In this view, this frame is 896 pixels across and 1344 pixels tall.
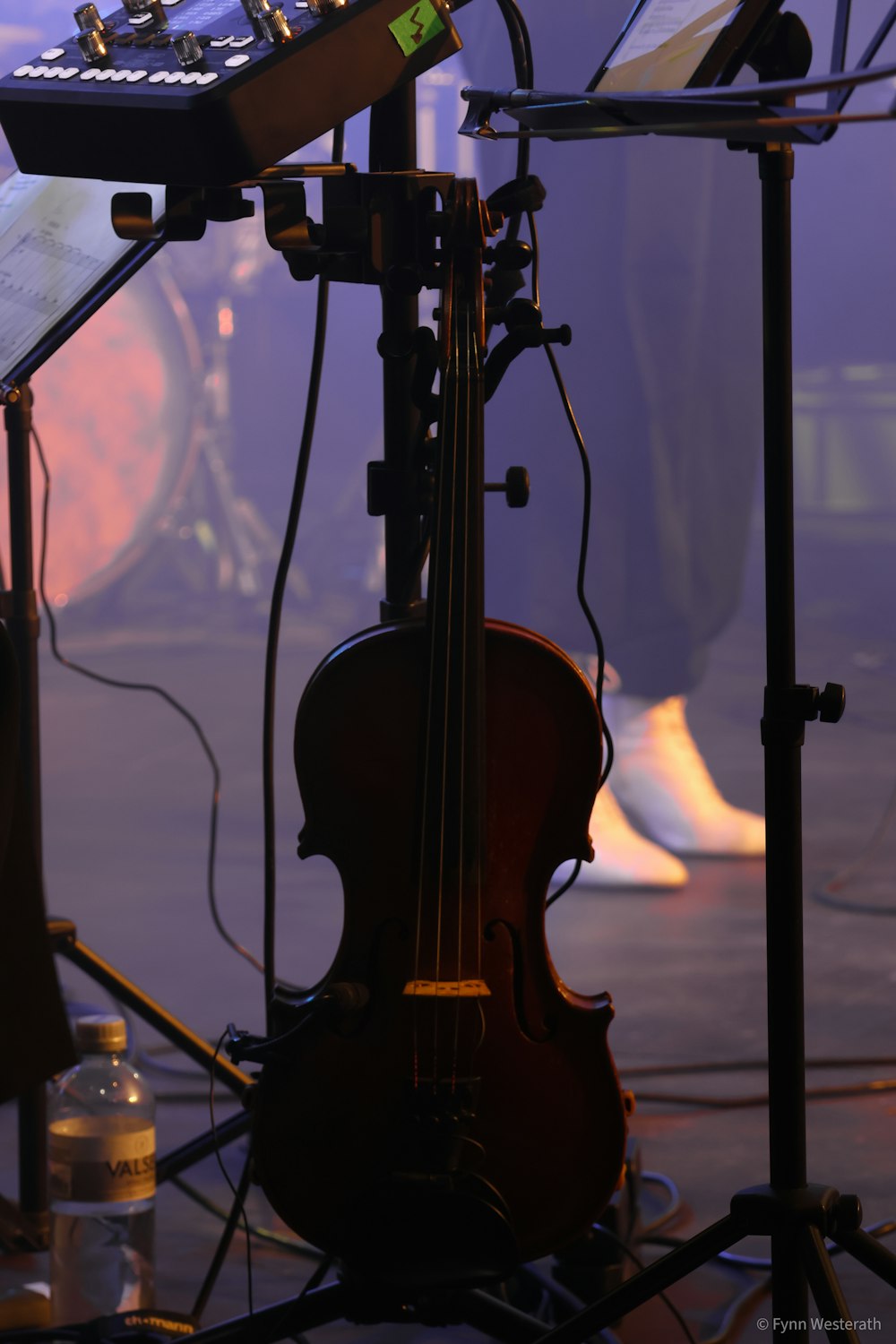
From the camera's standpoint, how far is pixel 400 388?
131 cm

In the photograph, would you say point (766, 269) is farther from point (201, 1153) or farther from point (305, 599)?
point (305, 599)

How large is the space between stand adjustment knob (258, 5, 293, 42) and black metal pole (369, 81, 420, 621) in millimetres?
174

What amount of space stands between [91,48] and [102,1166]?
0.95 metres

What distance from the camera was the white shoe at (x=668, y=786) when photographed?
3168mm

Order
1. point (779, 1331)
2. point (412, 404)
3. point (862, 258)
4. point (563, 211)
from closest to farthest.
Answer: point (779, 1331), point (412, 404), point (563, 211), point (862, 258)

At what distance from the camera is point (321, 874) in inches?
124

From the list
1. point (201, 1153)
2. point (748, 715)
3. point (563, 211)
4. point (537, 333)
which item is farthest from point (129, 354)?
point (537, 333)

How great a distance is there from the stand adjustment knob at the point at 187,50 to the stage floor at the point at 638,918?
1.06 metres

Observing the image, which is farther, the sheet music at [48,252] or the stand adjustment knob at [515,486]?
the sheet music at [48,252]

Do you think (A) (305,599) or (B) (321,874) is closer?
(B) (321,874)

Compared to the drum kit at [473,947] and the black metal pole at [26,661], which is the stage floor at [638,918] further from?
the drum kit at [473,947]

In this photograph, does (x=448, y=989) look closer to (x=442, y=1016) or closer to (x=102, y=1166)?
(x=442, y=1016)

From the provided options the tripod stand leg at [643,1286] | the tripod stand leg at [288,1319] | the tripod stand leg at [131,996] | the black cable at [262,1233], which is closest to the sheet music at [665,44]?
the tripod stand leg at [643,1286]

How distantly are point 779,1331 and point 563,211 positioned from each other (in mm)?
2168
